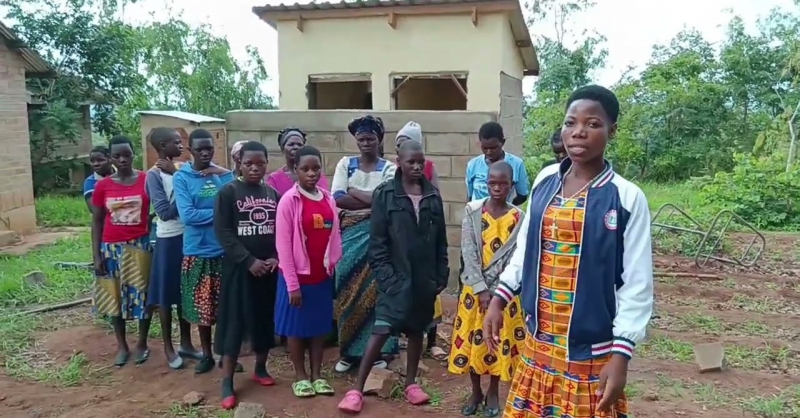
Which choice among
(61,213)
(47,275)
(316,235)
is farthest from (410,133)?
(61,213)

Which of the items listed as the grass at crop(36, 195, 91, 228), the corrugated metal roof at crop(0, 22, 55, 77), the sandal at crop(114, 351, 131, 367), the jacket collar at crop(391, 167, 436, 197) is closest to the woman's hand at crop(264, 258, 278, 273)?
the jacket collar at crop(391, 167, 436, 197)

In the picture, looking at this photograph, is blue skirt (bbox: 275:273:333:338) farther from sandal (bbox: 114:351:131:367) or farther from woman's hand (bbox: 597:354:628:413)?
woman's hand (bbox: 597:354:628:413)

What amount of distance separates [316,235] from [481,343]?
1.11 m

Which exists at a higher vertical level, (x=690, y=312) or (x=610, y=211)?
(x=610, y=211)

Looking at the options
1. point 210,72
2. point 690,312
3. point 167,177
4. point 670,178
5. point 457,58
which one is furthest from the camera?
Result: point 210,72

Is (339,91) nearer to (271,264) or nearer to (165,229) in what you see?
(165,229)

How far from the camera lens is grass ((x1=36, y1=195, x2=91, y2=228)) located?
12.4 metres

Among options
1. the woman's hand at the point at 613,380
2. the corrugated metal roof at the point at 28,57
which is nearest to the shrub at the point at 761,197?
the woman's hand at the point at 613,380

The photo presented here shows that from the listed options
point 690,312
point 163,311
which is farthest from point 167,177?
point 690,312

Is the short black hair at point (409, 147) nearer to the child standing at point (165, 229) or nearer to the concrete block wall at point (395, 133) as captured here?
the child standing at point (165, 229)

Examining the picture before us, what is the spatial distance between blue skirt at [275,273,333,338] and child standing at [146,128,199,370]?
935mm

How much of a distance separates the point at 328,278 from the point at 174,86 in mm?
19155

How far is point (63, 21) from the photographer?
1588 cm

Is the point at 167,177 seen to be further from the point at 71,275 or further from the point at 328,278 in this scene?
the point at 71,275
